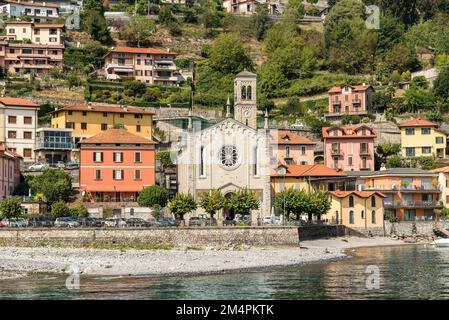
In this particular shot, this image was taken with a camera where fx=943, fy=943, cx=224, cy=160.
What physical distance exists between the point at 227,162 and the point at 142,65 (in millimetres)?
46182

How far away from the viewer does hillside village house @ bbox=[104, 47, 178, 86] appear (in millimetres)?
122750

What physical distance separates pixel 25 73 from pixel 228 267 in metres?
72.8

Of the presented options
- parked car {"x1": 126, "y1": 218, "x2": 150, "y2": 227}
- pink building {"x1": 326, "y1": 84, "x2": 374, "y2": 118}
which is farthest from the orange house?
pink building {"x1": 326, "y1": 84, "x2": 374, "y2": 118}

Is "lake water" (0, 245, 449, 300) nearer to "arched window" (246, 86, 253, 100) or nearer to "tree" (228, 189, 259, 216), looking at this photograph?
"tree" (228, 189, 259, 216)

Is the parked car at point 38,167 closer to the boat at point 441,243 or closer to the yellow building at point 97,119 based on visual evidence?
the yellow building at point 97,119

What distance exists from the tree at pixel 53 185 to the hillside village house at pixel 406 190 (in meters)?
27.2

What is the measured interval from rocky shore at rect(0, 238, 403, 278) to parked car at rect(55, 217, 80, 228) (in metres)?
3.06

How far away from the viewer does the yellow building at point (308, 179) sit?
8794cm

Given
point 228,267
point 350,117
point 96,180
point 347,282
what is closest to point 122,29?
point 350,117

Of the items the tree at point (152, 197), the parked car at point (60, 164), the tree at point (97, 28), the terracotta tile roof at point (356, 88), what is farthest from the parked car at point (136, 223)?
the tree at point (97, 28)

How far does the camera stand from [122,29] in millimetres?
139500

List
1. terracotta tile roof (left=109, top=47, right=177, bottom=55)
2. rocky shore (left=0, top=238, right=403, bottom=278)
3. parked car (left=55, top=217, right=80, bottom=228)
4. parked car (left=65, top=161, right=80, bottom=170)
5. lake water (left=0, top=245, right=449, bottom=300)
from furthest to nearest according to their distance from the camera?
terracotta tile roof (left=109, top=47, right=177, bottom=55)
parked car (left=65, top=161, right=80, bottom=170)
parked car (left=55, top=217, right=80, bottom=228)
rocky shore (left=0, top=238, right=403, bottom=278)
lake water (left=0, top=245, right=449, bottom=300)

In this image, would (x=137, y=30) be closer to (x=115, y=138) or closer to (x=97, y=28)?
(x=97, y=28)

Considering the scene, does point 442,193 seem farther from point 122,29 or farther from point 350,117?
point 122,29
